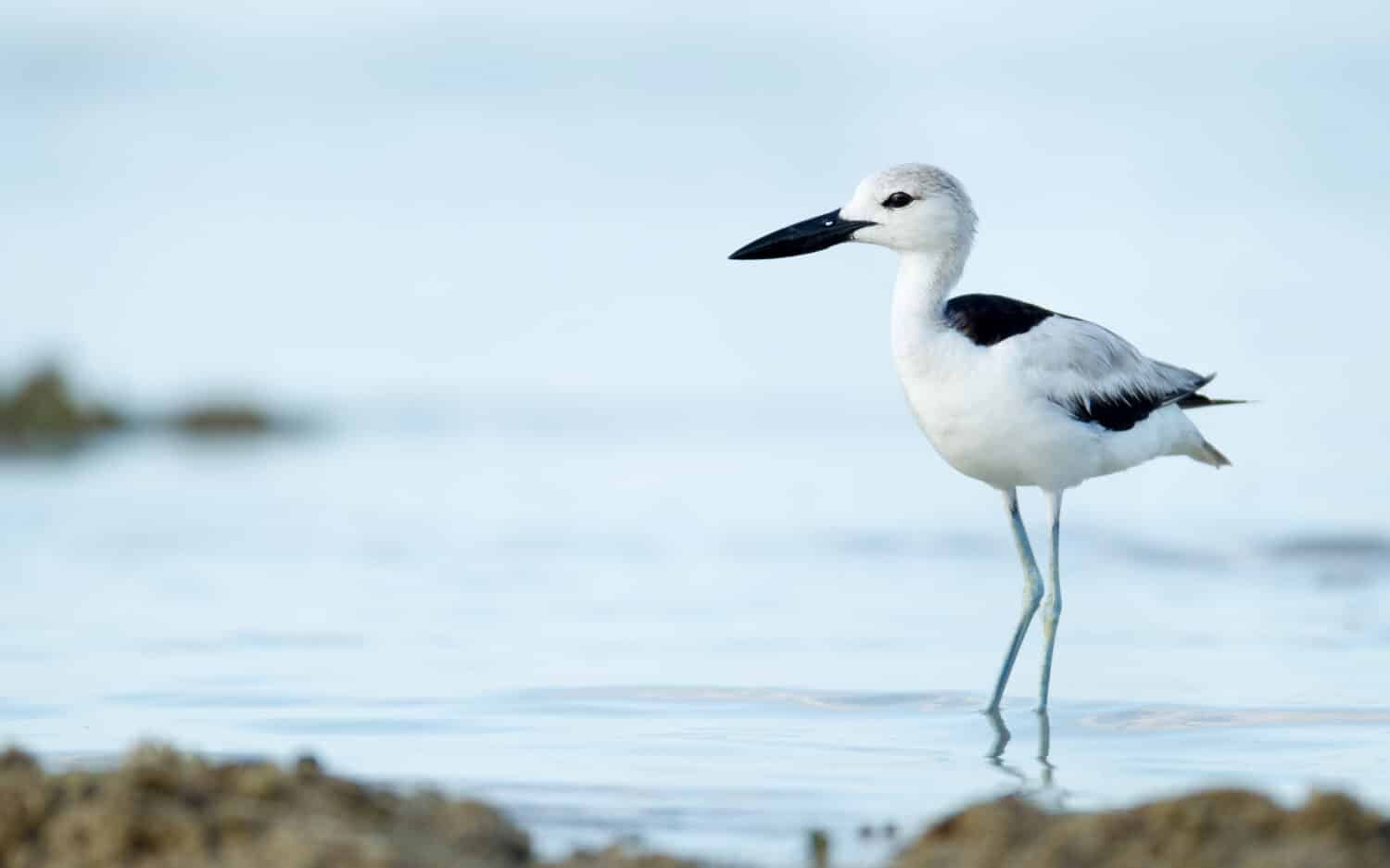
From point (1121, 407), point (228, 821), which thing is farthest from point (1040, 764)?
point (228, 821)

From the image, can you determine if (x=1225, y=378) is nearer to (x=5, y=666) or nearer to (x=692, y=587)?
(x=692, y=587)

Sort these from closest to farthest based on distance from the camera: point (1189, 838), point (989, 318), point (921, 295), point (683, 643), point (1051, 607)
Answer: point (1189, 838) → point (989, 318) → point (921, 295) → point (1051, 607) → point (683, 643)

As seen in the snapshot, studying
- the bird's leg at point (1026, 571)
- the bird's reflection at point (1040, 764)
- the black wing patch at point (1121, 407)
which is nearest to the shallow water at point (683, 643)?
the bird's reflection at point (1040, 764)

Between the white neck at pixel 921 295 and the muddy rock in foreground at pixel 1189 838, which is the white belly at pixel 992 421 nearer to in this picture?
the white neck at pixel 921 295

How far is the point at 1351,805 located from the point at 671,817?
1.92m

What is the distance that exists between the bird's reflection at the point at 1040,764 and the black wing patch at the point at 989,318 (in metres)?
1.39

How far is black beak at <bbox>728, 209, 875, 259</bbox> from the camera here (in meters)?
8.30

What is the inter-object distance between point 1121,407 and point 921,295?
3.16 feet

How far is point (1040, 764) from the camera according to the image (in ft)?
21.6

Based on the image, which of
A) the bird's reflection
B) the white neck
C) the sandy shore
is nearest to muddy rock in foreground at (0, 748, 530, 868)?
the sandy shore

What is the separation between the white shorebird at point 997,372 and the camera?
769cm

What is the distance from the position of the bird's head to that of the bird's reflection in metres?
1.87

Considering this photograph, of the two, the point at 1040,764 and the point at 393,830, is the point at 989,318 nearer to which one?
the point at 1040,764

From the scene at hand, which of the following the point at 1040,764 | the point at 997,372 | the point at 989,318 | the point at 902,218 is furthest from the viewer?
the point at 902,218
